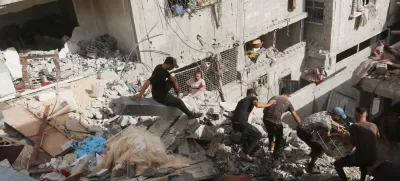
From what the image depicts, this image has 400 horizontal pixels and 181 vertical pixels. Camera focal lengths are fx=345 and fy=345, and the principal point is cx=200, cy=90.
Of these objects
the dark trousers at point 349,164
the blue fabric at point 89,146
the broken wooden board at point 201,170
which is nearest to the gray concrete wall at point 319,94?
the dark trousers at point 349,164

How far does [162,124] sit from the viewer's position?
780cm

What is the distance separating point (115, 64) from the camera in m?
11.1

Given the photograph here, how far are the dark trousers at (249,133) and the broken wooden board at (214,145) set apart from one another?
0.61 m

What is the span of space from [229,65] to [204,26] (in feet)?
7.67

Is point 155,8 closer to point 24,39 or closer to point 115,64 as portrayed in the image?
point 115,64

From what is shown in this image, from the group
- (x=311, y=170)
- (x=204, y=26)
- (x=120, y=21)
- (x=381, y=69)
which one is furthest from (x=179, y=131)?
(x=204, y=26)

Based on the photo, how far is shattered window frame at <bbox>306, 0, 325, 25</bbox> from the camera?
15.5m

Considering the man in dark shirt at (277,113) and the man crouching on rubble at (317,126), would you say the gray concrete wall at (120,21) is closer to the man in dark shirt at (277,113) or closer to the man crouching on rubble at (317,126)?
the man in dark shirt at (277,113)

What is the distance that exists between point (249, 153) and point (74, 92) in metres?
5.10

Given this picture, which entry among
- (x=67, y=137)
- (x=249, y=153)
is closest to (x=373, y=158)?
(x=249, y=153)

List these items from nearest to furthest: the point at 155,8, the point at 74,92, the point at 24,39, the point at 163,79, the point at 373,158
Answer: the point at 373,158 → the point at 163,79 → the point at 74,92 → the point at 155,8 → the point at 24,39

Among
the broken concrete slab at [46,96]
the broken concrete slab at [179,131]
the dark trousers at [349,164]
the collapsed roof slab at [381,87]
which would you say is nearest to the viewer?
the dark trousers at [349,164]

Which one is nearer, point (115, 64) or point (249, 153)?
point (249, 153)

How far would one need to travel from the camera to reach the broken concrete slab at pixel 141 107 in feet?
23.5
